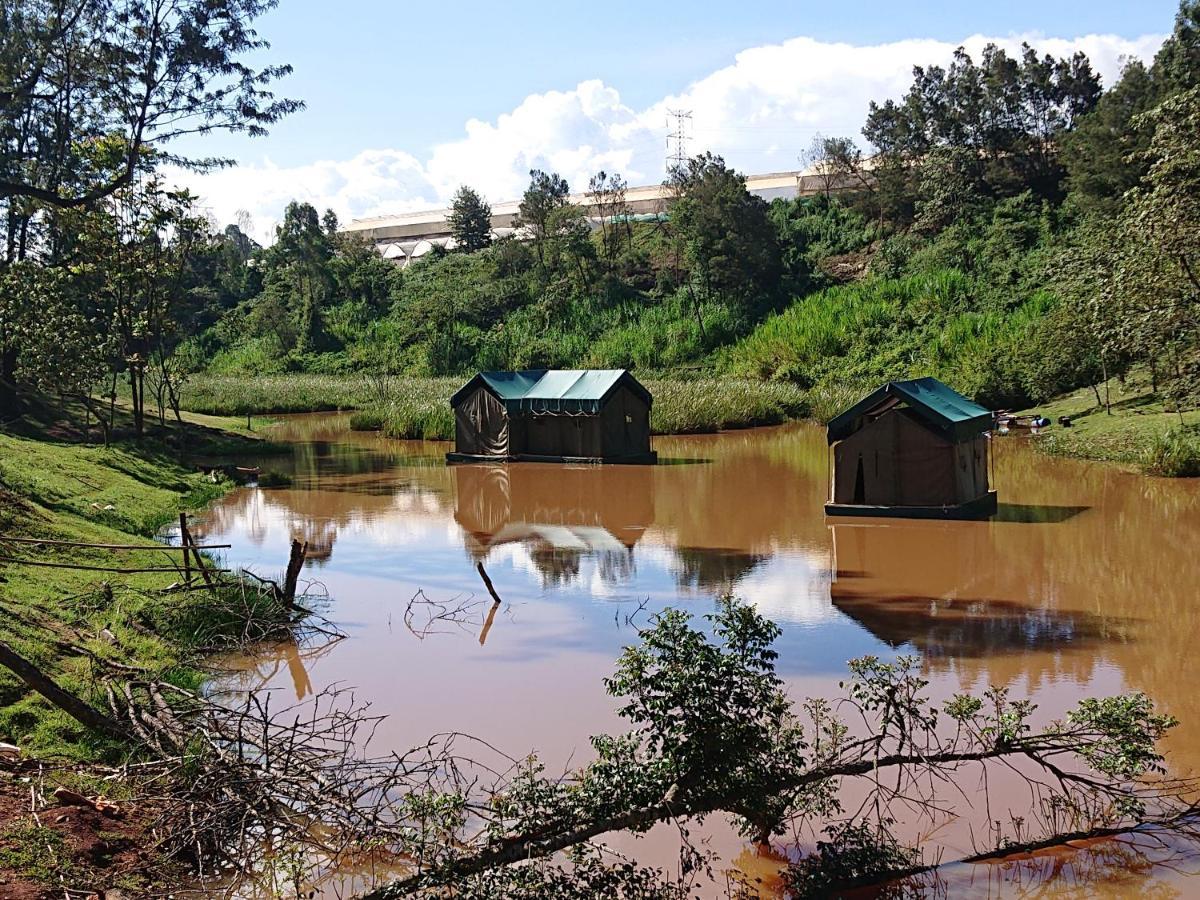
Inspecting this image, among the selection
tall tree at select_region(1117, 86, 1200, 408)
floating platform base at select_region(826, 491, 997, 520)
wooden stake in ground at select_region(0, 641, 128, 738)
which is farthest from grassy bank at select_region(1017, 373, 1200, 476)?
wooden stake in ground at select_region(0, 641, 128, 738)

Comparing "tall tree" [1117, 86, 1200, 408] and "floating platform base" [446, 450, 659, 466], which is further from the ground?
"tall tree" [1117, 86, 1200, 408]

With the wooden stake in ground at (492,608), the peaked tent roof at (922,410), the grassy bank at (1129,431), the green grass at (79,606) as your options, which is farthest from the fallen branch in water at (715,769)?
the grassy bank at (1129,431)

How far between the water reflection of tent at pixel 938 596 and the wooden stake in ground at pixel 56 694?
6644 mm

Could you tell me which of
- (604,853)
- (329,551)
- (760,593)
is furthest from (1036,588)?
(329,551)

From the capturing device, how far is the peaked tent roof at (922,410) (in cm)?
1620

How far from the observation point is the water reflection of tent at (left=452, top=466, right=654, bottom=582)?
15.6 meters

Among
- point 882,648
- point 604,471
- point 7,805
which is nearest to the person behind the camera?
point 7,805

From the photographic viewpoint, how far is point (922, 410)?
16.3 metres

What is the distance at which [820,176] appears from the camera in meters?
53.5

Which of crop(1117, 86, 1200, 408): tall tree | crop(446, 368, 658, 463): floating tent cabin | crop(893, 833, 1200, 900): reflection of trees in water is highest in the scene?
crop(1117, 86, 1200, 408): tall tree

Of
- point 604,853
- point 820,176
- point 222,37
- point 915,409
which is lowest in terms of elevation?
point 604,853

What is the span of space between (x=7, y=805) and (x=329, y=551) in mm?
10099

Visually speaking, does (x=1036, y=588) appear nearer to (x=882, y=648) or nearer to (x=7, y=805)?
(x=882, y=648)

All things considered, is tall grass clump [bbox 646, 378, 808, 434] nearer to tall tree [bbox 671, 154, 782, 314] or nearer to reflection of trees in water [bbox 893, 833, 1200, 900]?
tall tree [bbox 671, 154, 782, 314]
